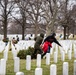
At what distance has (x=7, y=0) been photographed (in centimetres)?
4544

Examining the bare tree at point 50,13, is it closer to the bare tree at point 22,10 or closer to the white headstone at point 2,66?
the bare tree at point 22,10

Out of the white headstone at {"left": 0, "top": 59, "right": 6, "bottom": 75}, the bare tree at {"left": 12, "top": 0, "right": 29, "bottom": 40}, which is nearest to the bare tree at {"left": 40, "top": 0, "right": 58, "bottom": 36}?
the bare tree at {"left": 12, "top": 0, "right": 29, "bottom": 40}

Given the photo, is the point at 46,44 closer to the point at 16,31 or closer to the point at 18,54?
the point at 18,54

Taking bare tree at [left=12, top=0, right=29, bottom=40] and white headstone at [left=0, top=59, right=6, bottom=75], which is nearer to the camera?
white headstone at [left=0, top=59, right=6, bottom=75]

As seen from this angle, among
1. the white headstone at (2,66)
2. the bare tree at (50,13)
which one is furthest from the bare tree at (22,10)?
the white headstone at (2,66)

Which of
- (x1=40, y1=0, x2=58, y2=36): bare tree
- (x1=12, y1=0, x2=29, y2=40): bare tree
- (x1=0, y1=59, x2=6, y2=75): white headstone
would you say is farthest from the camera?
(x1=12, y1=0, x2=29, y2=40): bare tree

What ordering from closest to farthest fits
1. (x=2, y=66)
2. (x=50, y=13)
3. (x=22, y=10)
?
(x=2, y=66) < (x=50, y=13) < (x=22, y=10)

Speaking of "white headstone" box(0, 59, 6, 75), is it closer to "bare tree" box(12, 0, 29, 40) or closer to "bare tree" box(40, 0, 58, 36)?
"bare tree" box(40, 0, 58, 36)

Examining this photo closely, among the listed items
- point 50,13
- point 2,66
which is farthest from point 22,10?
point 2,66

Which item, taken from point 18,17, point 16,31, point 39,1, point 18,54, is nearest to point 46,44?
point 18,54

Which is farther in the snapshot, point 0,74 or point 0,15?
point 0,15

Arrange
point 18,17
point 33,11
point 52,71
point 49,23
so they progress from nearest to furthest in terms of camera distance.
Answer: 1. point 52,71
2. point 49,23
3. point 33,11
4. point 18,17

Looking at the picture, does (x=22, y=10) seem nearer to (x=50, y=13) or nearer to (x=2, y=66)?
(x=50, y=13)

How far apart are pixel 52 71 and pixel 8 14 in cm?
4009
